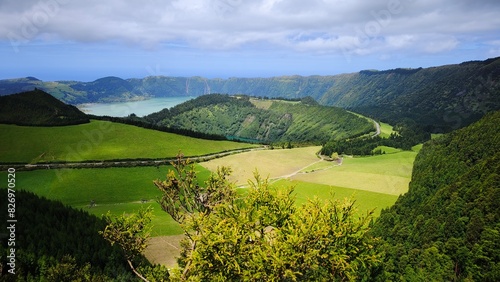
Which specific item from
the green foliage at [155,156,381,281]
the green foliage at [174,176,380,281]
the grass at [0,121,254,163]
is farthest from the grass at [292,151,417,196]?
the green foliage at [155,156,381,281]

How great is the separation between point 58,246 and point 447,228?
92633 millimetres

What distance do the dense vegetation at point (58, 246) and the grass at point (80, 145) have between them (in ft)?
190

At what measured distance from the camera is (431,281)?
6062 cm

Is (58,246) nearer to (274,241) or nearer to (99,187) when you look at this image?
(99,187)

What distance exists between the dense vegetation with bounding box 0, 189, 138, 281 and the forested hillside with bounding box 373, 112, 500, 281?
5598cm

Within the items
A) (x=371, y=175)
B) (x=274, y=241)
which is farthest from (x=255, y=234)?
(x=371, y=175)

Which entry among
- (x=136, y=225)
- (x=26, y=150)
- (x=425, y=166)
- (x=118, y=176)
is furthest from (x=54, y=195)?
(x=425, y=166)

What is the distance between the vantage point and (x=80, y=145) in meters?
169

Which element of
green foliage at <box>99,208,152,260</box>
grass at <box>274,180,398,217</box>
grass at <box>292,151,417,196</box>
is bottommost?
grass at <box>274,180,398,217</box>

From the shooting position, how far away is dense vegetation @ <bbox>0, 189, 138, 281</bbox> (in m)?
59.6

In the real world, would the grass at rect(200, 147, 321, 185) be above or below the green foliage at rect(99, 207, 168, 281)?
below

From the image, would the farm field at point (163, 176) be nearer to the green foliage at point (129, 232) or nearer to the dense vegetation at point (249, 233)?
the green foliage at point (129, 232)

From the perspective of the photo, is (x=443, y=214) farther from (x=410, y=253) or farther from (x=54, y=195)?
(x=54, y=195)

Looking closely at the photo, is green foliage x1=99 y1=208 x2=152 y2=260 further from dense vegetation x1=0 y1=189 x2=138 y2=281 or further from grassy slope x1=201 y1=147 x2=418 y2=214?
grassy slope x1=201 y1=147 x2=418 y2=214
